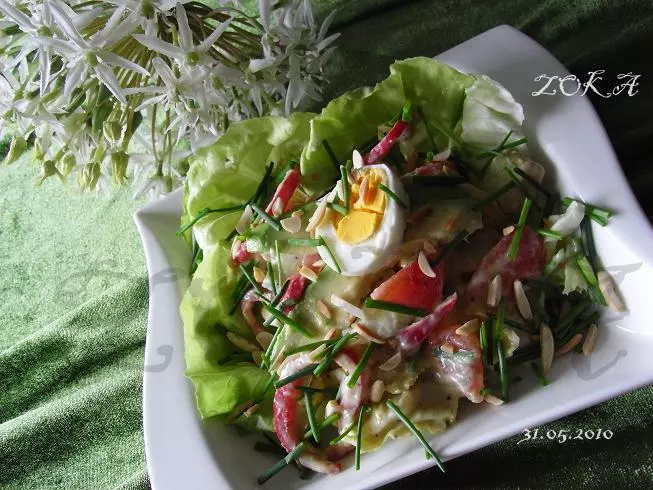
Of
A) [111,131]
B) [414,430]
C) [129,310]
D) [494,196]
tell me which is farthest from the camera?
[129,310]

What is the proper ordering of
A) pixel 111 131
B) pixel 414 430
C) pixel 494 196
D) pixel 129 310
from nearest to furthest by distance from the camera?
pixel 414 430 < pixel 494 196 < pixel 111 131 < pixel 129 310

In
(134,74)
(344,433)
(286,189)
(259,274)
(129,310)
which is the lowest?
(129,310)

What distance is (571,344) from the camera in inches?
34.1

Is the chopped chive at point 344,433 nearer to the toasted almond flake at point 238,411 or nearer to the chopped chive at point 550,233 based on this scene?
the toasted almond flake at point 238,411

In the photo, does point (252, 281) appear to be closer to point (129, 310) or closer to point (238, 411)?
point (238, 411)

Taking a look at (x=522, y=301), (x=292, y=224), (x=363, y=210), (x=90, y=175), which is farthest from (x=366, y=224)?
(x=90, y=175)

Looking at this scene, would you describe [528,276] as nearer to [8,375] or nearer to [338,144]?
[338,144]

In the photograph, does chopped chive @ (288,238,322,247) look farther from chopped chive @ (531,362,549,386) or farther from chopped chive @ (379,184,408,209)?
chopped chive @ (531,362,549,386)

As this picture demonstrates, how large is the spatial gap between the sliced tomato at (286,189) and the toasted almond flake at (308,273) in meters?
0.10

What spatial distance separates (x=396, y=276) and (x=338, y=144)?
0.84 ft

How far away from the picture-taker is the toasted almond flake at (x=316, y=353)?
2.98 feet

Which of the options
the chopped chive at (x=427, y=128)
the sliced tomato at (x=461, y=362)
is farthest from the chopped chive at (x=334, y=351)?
the chopped chive at (x=427, y=128)

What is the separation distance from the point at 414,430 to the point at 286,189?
390mm

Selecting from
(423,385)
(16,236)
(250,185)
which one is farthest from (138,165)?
(423,385)
